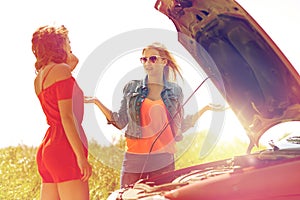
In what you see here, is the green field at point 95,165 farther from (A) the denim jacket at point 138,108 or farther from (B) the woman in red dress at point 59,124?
(B) the woman in red dress at point 59,124

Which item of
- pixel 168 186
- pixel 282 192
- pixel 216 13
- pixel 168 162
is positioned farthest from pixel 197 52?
pixel 168 162

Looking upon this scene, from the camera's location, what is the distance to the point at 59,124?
10.9 ft

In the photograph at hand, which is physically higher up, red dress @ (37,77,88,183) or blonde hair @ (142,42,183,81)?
blonde hair @ (142,42,183,81)

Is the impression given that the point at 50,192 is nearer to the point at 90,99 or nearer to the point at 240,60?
the point at 90,99

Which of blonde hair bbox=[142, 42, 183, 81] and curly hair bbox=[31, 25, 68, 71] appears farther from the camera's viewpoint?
blonde hair bbox=[142, 42, 183, 81]

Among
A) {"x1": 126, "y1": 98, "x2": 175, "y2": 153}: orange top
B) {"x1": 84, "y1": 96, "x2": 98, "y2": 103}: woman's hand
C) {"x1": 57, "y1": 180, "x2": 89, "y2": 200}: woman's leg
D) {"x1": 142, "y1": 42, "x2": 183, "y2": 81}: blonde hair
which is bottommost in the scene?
{"x1": 57, "y1": 180, "x2": 89, "y2": 200}: woman's leg

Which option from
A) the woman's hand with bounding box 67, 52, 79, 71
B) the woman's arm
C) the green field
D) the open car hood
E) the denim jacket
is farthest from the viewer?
the green field

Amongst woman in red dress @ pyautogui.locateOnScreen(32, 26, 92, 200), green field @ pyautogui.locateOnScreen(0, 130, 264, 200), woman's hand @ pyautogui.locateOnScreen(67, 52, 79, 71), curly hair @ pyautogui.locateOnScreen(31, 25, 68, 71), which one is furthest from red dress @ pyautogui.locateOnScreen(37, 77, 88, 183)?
green field @ pyautogui.locateOnScreen(0, 130, 264, 200)

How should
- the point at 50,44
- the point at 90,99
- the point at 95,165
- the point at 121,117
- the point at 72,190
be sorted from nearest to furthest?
the point at 72,190 < the point at 50,44 < the point at 90,99 < the point at 121,117 < the point at 95,165

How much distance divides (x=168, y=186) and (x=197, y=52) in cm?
92

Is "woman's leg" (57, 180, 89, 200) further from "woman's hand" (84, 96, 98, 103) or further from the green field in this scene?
the green field

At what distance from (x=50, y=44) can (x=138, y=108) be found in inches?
40.2

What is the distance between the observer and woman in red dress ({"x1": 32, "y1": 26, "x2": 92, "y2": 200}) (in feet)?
10.6

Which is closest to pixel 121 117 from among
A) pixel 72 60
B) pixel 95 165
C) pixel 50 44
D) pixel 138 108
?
pixel 138 108
